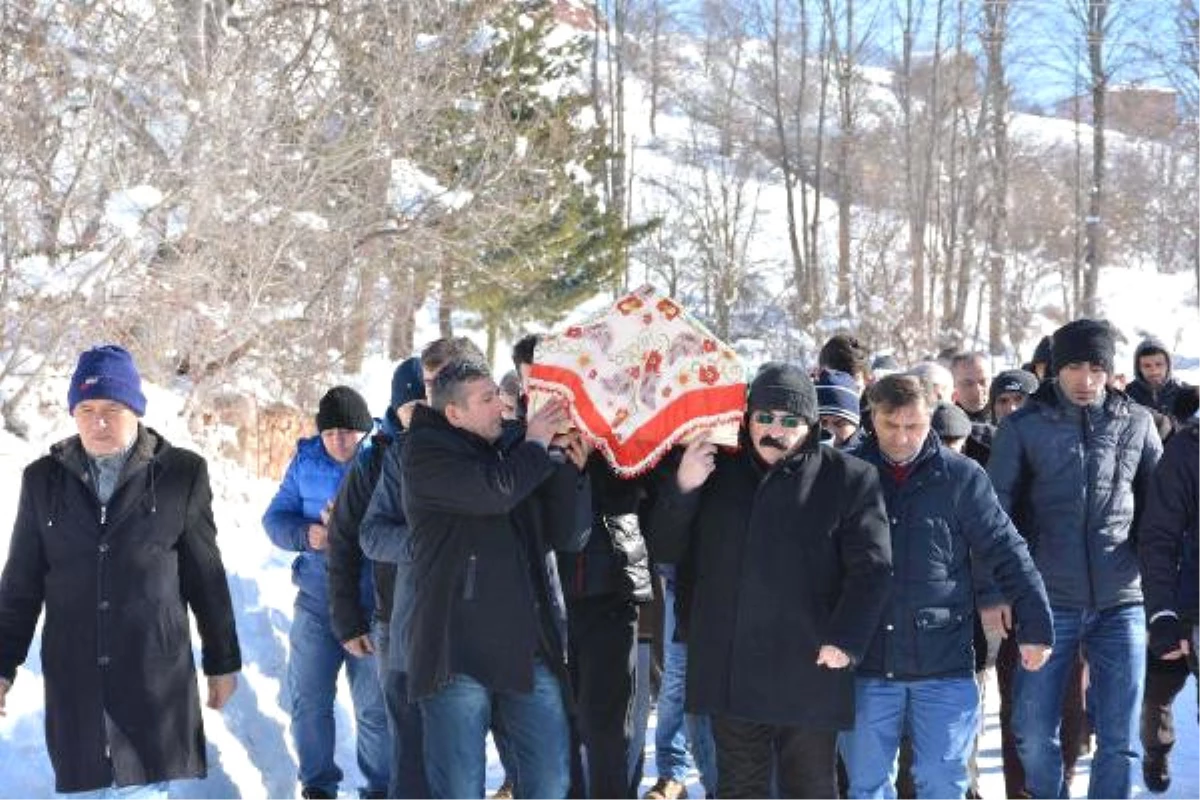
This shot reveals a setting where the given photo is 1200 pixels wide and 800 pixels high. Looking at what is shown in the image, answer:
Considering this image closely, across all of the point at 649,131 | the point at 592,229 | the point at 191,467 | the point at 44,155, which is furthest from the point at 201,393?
the point at 649,131

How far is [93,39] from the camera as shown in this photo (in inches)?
482

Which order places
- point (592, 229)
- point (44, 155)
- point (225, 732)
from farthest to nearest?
1. point (592, 229)
2. point (44, 155)
3. point (225, 732)

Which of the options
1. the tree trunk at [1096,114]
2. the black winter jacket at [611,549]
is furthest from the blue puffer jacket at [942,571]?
the tree trunk at [1096,114]

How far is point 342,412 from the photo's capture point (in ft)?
22.5

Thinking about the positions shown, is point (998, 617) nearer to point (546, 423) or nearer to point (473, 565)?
point (546, 423)

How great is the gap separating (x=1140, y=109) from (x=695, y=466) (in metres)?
43.0

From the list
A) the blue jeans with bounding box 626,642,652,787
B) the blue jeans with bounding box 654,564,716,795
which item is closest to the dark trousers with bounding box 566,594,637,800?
the blue jeans with bounding box 626,642,652,787

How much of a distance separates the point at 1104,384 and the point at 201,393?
8.96 metres

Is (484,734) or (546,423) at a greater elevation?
(546,423)

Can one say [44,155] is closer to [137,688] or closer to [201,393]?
[201,393]

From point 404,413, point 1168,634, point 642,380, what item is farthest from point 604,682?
point 1168,634

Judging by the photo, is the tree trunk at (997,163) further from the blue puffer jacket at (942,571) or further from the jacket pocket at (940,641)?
the jacket pocket at (940,641)

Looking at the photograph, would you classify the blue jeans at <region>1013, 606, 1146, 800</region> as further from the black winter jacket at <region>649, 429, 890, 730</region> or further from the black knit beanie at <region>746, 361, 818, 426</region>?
the black knit beanie at <region>746, 361, 818, 426</region>

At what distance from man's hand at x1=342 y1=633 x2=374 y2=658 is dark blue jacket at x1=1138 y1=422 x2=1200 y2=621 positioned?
10.4 feet
